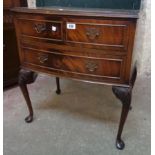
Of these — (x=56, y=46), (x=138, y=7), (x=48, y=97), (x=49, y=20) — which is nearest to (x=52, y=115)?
(x=48, y=97)

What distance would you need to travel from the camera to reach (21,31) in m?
1.30

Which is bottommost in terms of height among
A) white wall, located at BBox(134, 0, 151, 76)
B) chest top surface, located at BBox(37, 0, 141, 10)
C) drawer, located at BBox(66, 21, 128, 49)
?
white wall, located at BBox(134, 0, 151, 76)

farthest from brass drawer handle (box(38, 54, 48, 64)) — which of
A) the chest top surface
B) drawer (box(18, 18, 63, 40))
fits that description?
the chest top surface

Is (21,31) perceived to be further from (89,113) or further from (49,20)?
(89,113)

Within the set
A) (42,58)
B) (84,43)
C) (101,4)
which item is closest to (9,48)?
(42,58)

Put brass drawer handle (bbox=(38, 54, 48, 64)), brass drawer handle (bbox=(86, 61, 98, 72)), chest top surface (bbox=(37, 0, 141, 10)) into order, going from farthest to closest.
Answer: chest top surface (bbox=(37, 0, 141, 10)) → brass drawer handle (bbox=(38, 54, 48, 64)) → brass drawer handle (bbox=(86, 61, 98, 72))

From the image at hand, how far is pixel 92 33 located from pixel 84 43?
0.07m

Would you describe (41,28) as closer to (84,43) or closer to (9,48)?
(84,43)

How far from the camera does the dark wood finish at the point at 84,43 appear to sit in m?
1.04

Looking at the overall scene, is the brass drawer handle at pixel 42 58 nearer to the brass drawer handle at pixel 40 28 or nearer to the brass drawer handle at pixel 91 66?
the brass drawer handle at pixel 40 28

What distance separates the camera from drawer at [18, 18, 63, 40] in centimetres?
115

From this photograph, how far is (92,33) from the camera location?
3.56ft

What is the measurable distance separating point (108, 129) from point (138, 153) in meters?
0.28

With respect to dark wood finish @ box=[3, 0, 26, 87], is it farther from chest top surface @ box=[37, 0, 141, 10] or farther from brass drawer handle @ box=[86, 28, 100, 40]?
brass drawer handle @ box=[86, 28, 100, 40]
